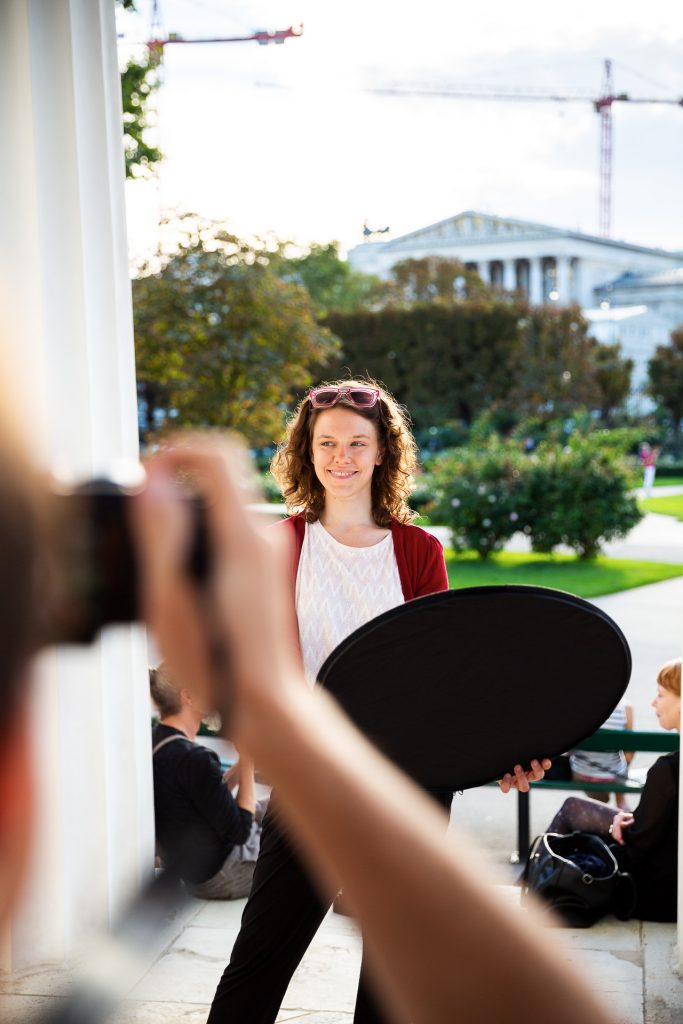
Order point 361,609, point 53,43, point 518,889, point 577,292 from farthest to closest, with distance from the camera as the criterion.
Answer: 1. point 577,292
2. point 518,889
3. point 53,43
4. point 361,609

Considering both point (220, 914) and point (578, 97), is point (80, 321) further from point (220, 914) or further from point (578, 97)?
point (578, 97)

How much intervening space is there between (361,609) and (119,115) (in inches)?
74.5

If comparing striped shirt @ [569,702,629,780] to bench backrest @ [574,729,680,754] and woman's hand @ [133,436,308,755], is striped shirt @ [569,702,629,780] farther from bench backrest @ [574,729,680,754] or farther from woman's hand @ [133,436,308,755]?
woman's hand @ [133,436,308,755]

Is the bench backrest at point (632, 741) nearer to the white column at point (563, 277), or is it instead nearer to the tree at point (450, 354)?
the tree at point (450, 354)

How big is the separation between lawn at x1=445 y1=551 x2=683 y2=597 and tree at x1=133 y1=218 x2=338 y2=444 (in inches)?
286

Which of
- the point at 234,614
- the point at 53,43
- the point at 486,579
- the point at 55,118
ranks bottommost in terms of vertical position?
the point at 486,579

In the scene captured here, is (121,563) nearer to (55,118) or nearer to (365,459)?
(365,459)

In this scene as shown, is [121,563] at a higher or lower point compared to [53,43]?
lower

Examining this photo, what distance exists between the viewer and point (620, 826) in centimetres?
425

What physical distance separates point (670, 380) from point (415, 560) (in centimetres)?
4255

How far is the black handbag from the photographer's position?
4102mm

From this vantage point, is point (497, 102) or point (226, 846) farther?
point (497, 102)

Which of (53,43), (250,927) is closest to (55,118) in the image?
(53,43)

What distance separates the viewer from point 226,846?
4156 millimetres
